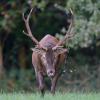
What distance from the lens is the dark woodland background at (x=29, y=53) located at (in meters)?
21.7

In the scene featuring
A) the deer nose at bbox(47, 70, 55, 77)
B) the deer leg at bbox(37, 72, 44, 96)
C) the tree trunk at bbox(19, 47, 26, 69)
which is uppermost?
the deer nose at bbox(47, 70, 55, 77)

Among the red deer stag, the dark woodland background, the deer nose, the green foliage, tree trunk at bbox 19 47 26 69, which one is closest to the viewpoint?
the deer nose

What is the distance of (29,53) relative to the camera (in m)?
24.5

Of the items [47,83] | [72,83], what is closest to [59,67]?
[72,83]

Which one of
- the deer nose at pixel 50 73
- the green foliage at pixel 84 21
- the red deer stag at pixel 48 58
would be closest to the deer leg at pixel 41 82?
the red deer stag at pixel 48 58

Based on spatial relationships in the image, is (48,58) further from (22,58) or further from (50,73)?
(22,58)

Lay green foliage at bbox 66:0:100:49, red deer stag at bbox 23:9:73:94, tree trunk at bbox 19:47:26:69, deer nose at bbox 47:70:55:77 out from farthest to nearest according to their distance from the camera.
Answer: tree trunk at bbox 19:47:26:69
green foliage at bbox 66:0:100:49
red deer stag at bbox 23:9:73:94
deer nose at bbox 47:70:55:77

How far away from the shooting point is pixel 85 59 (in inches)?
955

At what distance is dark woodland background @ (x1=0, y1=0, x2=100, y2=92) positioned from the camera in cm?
2166

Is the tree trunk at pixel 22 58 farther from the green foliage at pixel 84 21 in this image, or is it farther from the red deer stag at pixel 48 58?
the red deer stag at pixel 48 58

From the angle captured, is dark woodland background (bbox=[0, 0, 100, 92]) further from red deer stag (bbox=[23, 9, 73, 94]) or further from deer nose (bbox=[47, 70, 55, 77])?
deer nose (bbox=[47, 70, 55, 77])

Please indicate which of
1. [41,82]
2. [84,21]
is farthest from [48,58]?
[84,21]

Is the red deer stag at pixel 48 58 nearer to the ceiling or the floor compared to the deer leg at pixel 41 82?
nearer to the ceiling

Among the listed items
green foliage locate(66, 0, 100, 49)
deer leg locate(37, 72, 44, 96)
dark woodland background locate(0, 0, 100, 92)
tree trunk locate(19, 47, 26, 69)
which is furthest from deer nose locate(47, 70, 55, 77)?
tree trunk locate(19, 47, 26, 69)
